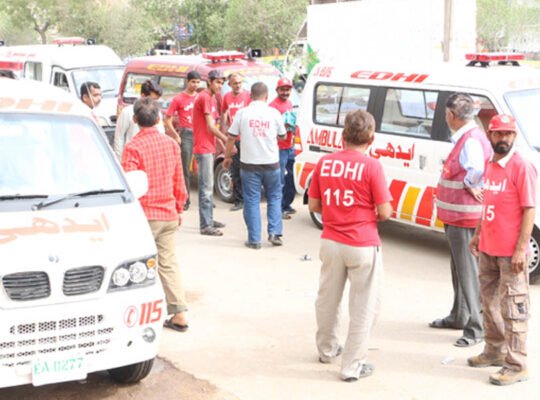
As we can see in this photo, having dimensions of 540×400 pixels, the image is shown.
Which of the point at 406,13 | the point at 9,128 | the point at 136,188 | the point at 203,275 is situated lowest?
the point at 203,275

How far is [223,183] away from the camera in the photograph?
11984 mm

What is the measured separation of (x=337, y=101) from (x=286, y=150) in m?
1.19

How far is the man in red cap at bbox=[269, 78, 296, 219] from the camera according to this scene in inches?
415

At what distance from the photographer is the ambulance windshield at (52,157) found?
5.43 meters

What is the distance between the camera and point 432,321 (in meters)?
6.79

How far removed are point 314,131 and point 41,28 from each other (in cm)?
4556

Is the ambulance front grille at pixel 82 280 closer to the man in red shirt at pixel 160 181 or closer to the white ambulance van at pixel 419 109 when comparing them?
the man in red shirt at pixel 160 181

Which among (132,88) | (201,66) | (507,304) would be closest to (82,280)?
(507,304)

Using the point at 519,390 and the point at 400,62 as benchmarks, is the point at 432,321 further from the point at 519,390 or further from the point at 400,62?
the point at 400,62

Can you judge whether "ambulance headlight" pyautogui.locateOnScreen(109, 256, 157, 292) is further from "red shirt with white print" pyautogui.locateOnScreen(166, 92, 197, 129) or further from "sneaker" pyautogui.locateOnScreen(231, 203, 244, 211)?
"sneaker" pyautogui.locateOnScreen(231, 203, 244, 211)

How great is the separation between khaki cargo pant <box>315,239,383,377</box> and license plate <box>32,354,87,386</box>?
1.73m

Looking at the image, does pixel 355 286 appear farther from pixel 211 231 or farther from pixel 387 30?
pixel 387 30

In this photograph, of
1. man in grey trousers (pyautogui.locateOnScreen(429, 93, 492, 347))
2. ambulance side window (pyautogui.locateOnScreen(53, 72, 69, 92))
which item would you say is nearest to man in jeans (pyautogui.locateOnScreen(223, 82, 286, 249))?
man in grey trousers (pyautogui.locateOnScreen(429, 93, 492, 347))

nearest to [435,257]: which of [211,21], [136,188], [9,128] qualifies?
[136,188]
